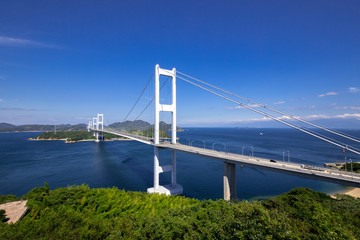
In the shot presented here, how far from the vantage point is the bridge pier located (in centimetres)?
1453

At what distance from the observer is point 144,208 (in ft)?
40.1

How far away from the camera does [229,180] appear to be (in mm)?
14852

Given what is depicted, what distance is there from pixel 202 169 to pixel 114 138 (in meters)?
69.8

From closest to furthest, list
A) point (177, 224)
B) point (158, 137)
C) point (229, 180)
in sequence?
1. point (177, 224)
2. point (229, 180)
3. point (158, 137)

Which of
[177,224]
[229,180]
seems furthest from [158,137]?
[177,224]

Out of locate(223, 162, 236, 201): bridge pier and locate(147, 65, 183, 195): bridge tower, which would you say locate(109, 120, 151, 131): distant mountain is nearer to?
locate(147, 65, 183, 195): bridge tower

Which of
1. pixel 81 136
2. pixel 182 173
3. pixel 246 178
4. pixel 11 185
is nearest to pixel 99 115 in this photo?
pixel 81 136

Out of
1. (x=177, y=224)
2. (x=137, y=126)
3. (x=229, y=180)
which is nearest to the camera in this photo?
(x=177, y=224)

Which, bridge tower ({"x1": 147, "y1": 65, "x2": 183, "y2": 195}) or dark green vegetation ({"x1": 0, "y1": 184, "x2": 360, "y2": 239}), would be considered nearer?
dark green vegetation ({"x1": 0, "y1": 184, "x2": 360, "y2": 239})

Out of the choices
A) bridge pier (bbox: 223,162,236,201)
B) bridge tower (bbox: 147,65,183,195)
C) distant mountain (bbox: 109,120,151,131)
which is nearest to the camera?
bridge pier (bbox: 223,162,236,201)

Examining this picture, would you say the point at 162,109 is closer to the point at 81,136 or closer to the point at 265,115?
the point at 265,115

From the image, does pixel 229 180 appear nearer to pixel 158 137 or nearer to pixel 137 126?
pixel 158 137

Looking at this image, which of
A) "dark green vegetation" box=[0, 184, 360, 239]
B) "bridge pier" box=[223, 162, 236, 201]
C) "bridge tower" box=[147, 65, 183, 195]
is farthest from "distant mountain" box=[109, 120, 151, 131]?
"dark green vegetation" box=[0, 184, 360, 239]

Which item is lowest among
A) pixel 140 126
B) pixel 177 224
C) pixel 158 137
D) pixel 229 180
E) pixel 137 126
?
pixel 229 180
